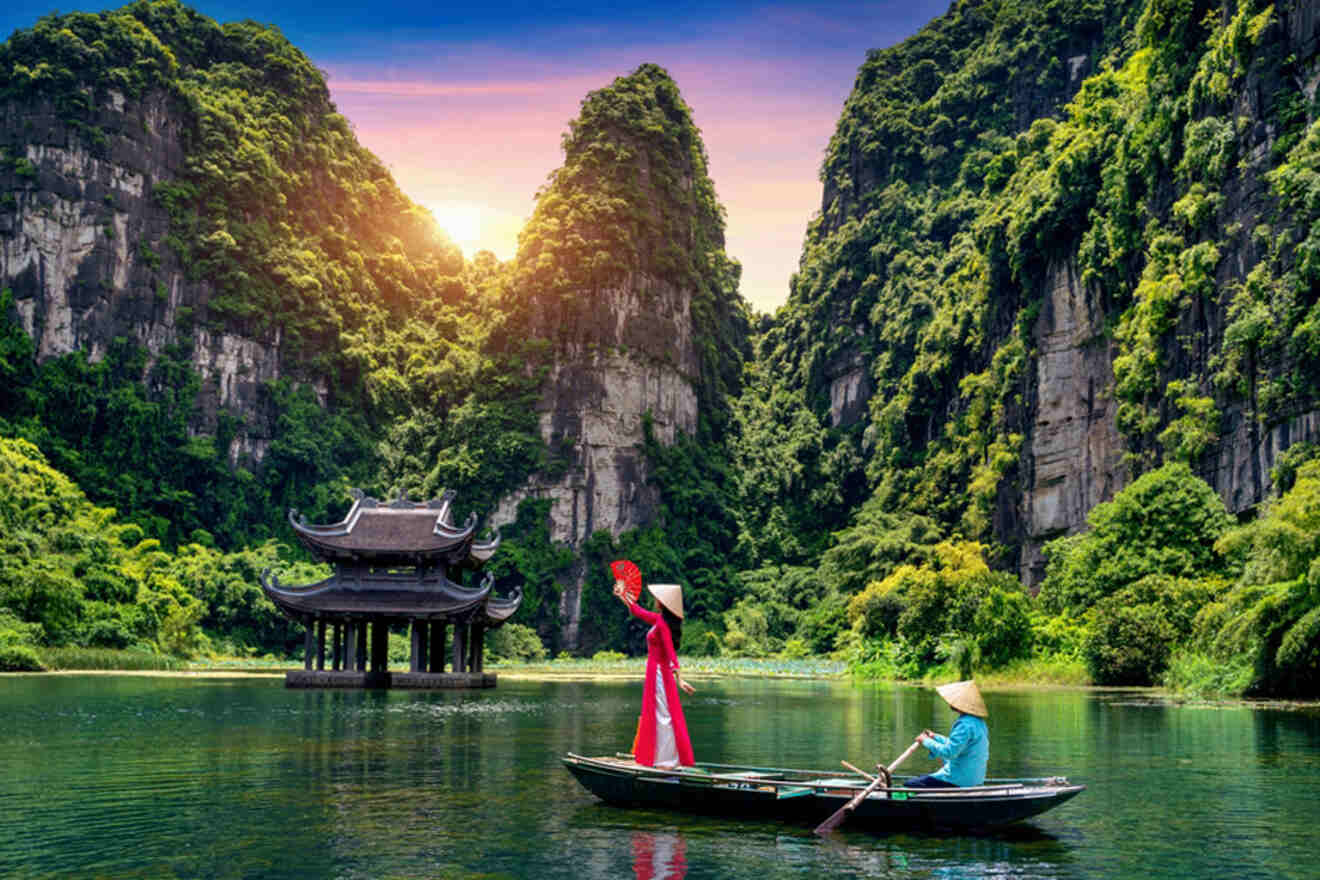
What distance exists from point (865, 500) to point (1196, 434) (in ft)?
171

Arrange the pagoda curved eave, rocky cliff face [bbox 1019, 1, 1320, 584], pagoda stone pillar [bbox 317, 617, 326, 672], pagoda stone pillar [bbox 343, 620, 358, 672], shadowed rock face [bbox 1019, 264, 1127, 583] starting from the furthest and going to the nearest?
shadowed rock face [bbox 1019, 264, 1127, 583] < pagoda stone pillar [bbox 317, 617, 326, 672] < pagoda stone pillar [bbox 343, 620, 358, 672] < rocky cliff face [bbox 1019, 1, 1320, 584] < the pagoda curved eave

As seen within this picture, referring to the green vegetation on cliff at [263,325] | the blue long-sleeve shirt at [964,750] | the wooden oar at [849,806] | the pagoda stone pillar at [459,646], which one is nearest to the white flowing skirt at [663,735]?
the wooden oar at [849,806]

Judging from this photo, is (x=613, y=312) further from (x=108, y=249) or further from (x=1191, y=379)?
(x=1191, y=379)

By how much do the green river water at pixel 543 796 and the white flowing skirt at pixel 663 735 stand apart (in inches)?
22.0

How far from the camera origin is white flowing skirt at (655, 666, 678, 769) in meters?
13.9

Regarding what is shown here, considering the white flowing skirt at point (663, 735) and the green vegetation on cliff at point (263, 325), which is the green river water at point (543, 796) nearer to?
the white flowing skirt at point (663, 735)

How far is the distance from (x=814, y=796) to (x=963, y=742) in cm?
151

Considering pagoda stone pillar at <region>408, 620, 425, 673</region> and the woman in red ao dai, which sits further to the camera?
pagoda stone pillar at <region>408, 620, 425, 673</region>

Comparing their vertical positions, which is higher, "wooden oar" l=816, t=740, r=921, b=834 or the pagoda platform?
"wooden oar" l=816, t=740, r=921, b=834

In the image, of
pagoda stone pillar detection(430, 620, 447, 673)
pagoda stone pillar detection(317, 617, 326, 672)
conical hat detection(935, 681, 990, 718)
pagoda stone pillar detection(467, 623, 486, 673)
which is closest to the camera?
conical hat detection(935, 681, 990, 718)

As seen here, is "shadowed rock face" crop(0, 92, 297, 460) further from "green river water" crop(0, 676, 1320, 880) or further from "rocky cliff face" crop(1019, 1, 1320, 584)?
"green river water" crop(0, 676, 1320, 880)

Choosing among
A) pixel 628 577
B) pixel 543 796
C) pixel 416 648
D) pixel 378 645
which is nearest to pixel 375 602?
pixel 378 645

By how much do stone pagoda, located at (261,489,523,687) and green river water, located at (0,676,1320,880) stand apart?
11059 mm

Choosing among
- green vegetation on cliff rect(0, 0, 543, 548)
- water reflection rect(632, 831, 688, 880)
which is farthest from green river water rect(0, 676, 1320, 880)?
green vegetation on cliff rect(0, 0, 543, 548)
